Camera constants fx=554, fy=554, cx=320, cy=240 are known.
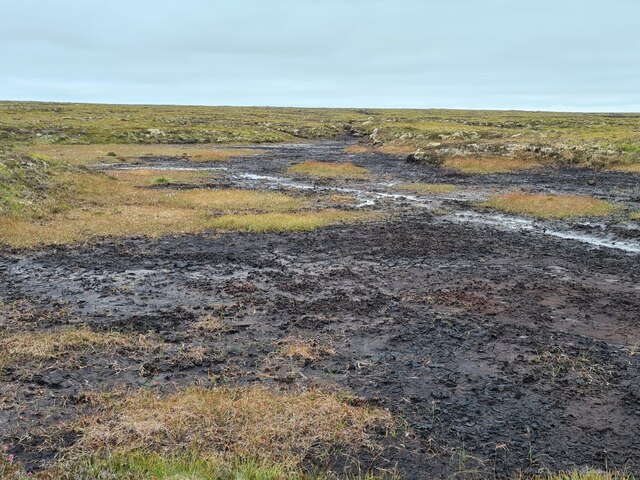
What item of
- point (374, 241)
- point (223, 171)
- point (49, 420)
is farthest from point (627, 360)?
point (223, 171)

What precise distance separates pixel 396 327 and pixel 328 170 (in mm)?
37400

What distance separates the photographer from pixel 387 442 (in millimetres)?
7812

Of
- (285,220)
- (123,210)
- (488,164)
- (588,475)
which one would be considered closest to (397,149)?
(488,164)

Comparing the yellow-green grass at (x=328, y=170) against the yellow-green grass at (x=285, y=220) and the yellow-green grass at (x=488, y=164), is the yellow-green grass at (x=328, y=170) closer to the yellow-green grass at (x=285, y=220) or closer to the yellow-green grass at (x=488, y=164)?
the yellow-green grass at (x=488, y=164)

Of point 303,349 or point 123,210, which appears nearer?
point 303,349

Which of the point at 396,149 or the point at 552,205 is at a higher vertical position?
the point at 396,149

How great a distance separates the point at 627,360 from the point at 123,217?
69.4ft

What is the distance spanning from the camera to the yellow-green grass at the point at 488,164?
47.7 m

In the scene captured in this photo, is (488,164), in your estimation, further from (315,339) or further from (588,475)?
(588,475)

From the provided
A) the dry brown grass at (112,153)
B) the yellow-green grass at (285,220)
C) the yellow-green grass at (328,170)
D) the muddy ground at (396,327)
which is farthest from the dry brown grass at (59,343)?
the dry brown grass at (112,153)

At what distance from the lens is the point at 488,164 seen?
48781 mm

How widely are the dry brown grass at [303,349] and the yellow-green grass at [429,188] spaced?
1032 inches

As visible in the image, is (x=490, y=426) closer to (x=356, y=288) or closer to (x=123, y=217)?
(x=356, y=288)

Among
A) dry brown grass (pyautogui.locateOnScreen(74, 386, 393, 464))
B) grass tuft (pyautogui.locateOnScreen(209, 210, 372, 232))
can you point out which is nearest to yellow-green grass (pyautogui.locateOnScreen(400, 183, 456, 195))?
grass tuft (pyautogui.locateOnScreen(209, 210, 372, 232))
